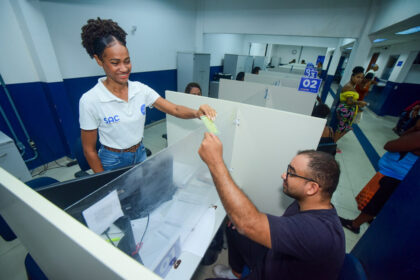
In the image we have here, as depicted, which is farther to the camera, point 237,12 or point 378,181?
point 237,12

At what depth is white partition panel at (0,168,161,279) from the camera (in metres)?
0.33

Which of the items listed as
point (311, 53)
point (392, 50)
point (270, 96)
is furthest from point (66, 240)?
point (311, 53)

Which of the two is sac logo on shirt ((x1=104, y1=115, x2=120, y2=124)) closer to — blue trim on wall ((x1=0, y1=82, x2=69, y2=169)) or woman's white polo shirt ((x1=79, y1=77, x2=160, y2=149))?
Result: woman's white polo shirt ((x1=79, y1=77, x2=160, y2=149))

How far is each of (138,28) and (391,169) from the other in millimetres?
4060

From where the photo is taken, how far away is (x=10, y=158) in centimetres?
173

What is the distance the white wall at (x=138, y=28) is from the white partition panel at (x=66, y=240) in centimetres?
263

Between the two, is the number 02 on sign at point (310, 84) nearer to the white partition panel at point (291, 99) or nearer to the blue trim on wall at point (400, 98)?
the white partition panel at point (291, 99)

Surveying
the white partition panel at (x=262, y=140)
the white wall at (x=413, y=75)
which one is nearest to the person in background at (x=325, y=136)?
the white partition panel at (x=262, y=140)

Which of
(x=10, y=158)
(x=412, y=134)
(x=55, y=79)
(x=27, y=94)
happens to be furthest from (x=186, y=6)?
(x=412, y=134)

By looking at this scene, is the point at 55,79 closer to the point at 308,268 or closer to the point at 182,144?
the point at 182,144

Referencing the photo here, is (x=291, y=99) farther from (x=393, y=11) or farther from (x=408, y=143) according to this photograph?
(x=393, y=11)

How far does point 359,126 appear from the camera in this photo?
4891 millimetres

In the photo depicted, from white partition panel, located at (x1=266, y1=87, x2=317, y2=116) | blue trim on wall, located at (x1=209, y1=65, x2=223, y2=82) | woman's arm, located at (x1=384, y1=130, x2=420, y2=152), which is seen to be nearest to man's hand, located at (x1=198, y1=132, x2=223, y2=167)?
woman's arm, located at (x1=384, y1=130, x2=420, y2=152)

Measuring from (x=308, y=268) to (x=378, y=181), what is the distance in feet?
4.51
